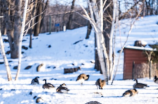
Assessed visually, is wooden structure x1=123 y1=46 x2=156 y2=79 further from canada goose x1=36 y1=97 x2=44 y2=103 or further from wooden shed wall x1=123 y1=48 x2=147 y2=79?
canada goose x1=36 y1=97 x2=44 y2=103

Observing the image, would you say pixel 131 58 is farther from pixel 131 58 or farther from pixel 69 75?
pixel 69 75

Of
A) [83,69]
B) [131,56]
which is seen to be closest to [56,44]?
[83,69]

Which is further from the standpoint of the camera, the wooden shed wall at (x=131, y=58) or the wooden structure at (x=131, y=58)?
the wooden shed wall at (x=131, y=58)

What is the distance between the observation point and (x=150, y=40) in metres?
24.1

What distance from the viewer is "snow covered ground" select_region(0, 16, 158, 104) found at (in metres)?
7.97

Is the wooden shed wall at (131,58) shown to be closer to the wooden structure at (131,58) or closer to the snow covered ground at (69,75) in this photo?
the wooden structure at (131,58)

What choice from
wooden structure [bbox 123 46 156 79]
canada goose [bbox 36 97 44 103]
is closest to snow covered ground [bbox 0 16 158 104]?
canada goose [bbox 36 97 44 103]

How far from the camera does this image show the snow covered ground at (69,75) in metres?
7.97

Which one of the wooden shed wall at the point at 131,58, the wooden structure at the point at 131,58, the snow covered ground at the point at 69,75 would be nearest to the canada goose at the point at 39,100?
the snow covered ground at the point at 69,75

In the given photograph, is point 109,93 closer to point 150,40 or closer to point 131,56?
point 131,56

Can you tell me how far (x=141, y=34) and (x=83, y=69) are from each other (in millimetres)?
9738

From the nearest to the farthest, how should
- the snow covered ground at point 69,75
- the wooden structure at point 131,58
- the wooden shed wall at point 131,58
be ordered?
the snow covered ground at point 69,75 → the wooden structure at point 131,58 → the wooden shed wall at point 131,58

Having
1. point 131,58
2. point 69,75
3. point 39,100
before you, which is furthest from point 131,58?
point 39,100

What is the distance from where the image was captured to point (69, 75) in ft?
58.1
